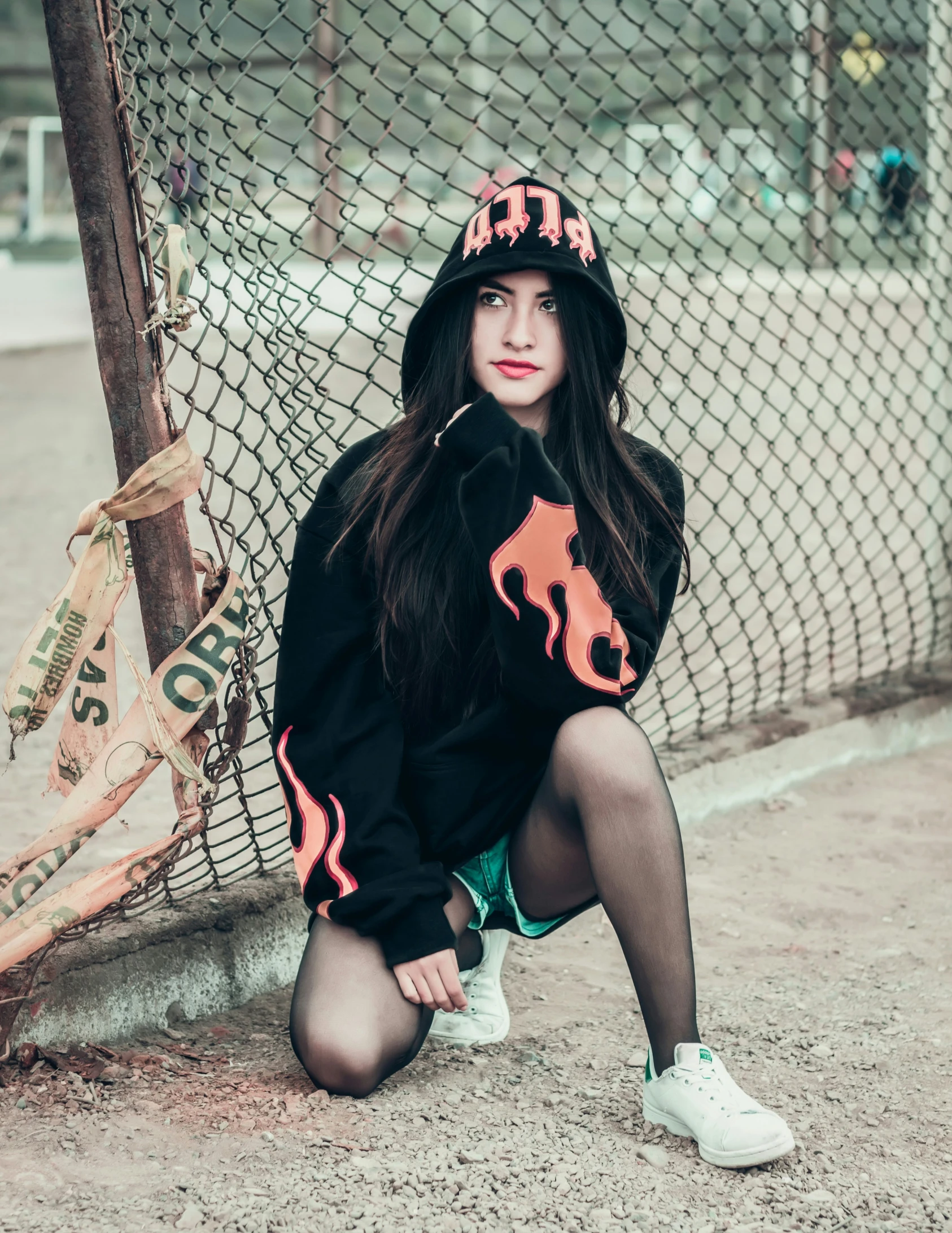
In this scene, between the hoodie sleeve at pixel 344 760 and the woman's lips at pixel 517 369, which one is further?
the woman's lips at pixel 517 369

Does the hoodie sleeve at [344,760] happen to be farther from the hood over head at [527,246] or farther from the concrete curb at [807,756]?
the concrete curb at [807,756]

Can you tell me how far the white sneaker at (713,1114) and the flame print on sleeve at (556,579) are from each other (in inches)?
22.8

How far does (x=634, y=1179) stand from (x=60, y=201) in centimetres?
1908

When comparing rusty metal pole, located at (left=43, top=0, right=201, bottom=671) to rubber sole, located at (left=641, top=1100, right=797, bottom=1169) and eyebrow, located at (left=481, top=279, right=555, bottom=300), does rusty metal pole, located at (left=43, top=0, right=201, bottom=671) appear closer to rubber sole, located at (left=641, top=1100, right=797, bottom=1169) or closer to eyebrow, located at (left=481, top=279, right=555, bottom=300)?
eyebrow, located at (left=481, top=279, right=555, bottom=300)

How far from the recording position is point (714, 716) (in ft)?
12.0

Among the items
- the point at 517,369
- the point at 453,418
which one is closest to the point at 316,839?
the point at 453,418

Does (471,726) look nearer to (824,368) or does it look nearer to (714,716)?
(714,716)

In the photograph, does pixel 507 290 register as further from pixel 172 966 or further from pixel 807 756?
pixel 807 756

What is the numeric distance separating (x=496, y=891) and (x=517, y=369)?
2.88ft

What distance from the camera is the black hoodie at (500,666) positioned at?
6.63 ft

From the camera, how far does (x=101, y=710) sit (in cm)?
200

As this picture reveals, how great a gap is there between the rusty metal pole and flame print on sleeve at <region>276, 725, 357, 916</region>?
30cm

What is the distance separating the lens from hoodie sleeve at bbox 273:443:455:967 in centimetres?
200

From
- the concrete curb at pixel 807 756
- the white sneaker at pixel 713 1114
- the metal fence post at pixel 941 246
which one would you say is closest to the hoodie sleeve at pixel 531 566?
the white sneaker at pixel 713 1114
